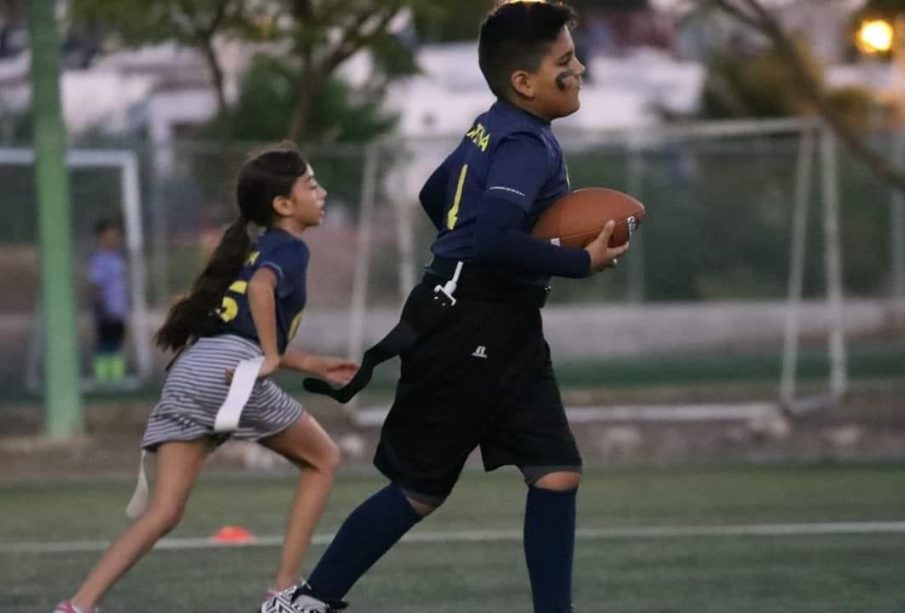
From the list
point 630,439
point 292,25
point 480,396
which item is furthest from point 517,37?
point 630,439

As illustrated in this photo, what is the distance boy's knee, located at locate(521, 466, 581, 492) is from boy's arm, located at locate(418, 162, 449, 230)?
831 millimetres

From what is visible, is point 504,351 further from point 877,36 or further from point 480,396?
point 877,36

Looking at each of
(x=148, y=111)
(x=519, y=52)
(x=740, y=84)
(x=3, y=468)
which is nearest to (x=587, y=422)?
(x=3, y=468)

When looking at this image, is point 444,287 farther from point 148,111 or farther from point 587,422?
point 148,111

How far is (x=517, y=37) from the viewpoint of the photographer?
19.5 feet

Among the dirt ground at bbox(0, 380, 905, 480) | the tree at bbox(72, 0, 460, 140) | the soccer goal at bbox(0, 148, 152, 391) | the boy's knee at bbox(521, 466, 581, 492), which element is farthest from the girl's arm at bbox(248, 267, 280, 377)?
the soccer goal at bbox(0, 148, 152, 391)

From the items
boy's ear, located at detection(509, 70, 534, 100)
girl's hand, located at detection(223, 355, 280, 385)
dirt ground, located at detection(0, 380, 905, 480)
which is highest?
boy's ear, located at detection(509, 70, 534, 100)

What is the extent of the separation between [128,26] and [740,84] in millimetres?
20499

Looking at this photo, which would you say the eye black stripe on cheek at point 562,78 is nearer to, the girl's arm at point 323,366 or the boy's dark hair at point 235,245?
the girl's arm at point 323,366

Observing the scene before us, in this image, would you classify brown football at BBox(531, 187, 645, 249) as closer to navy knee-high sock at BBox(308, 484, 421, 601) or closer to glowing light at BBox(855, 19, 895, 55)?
navy knee-high sock at BBox(308, 484, 421, 601)

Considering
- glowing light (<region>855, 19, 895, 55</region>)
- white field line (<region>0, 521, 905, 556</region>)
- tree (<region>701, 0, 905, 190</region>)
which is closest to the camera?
white field line (<region>0, 521, 905, 556</region>)

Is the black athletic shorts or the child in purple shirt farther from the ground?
the black athletic shorts

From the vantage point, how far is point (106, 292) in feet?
61.2

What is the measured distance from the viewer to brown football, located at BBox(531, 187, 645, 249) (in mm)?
5879
